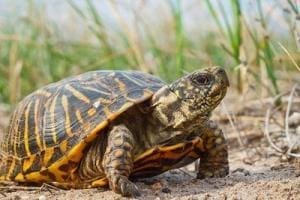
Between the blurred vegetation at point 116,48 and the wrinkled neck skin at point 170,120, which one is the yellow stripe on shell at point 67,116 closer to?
the wrinkled neck skin at point 170,120

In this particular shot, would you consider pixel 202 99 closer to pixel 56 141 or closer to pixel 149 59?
pixel 56 141

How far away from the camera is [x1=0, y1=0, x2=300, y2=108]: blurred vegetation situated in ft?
15.4

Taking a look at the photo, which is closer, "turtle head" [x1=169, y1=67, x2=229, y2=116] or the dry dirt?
the dry dirt

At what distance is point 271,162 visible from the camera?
3.54 m

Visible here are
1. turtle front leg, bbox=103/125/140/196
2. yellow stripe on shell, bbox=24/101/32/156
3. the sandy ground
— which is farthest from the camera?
yellow stripe on shell, bbox=24/101/32/156

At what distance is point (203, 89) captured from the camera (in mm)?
2877

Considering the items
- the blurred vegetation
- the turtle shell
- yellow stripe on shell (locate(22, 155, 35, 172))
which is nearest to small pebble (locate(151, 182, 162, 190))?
the turtle shell

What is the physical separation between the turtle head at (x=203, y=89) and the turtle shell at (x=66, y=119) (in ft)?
0.56

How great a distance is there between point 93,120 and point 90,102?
0.35 ft

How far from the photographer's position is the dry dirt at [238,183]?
2.51 meters

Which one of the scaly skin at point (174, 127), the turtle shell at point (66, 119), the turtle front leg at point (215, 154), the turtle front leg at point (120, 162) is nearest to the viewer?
the turtle front leg at point (120, 162)

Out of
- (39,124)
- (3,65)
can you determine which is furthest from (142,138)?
(3,65)

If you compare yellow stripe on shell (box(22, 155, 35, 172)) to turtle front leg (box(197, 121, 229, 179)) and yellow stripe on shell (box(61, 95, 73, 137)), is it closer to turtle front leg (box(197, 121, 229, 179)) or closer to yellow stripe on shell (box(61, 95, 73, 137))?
yellow stripe on shell (box(61, 95, 73, 137))

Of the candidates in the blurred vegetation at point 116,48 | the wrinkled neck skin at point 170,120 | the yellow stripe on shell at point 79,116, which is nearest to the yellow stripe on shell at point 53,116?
the yellow stripe on shell at point 79,116
